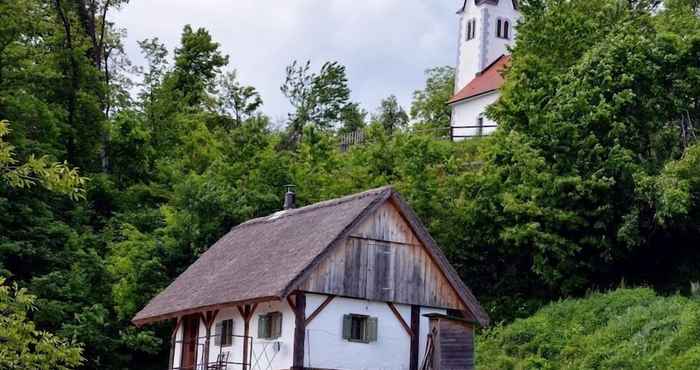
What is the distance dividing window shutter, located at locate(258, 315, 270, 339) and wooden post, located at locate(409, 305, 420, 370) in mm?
4152

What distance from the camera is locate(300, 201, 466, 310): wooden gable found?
28594 millimetres

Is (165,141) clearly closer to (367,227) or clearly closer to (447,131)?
(447,131)

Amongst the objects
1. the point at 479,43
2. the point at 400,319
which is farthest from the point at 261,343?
the point at 479,43

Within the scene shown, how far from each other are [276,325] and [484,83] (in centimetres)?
4070

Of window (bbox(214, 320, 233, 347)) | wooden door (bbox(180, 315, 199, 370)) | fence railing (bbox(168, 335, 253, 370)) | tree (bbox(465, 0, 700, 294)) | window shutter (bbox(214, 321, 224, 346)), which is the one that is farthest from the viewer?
tree (bbox(465, 0, 700, 294))

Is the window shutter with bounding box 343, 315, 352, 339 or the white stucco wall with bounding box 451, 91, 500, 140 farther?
the white stucco wall with bounding box 451, 91, 500, 140

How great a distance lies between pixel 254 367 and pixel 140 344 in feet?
35.2

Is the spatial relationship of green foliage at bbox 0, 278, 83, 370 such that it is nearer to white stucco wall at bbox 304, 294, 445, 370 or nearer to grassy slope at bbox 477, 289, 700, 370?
white stucco wall at bbox 304, 294, 445, 370

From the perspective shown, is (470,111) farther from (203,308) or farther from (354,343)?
(354,343)

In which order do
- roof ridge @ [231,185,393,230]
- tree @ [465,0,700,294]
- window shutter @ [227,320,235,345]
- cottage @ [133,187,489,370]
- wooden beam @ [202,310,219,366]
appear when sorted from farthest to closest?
tree @ [465,0,700,294] < wooden beam @ [202,310,219,366] < window shutter @ [227,320,235,345] < roof ridge @ [231,185,393,230] < cottage @ [133,187,489,370]

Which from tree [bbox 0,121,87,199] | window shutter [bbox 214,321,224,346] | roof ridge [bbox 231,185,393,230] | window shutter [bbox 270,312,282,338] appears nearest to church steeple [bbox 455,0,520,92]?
roof ridge [bbox 231,185,393,230]

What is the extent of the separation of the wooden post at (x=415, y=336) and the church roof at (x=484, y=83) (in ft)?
118

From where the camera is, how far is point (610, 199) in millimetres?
36875

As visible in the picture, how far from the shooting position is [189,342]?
1356 inches
